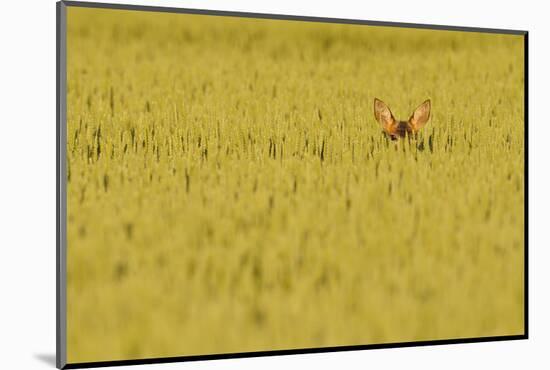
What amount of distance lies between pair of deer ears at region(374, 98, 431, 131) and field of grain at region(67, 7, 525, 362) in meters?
0.03

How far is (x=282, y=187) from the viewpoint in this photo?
4.54 meters

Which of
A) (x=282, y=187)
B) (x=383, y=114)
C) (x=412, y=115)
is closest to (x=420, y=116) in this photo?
(x=412, y=115)

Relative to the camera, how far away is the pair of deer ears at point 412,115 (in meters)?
4.74

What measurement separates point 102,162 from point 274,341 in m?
1.00

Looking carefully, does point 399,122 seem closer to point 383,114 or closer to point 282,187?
point 383,114

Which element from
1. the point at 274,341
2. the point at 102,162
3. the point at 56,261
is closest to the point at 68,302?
the point at 56,261

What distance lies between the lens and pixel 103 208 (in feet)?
14.1

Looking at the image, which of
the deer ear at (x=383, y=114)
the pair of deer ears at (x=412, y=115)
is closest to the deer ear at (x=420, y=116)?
the pair of deer ears at (x=412, y=115)

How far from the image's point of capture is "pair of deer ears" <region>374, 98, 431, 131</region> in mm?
4738

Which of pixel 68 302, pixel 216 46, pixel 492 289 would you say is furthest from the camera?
pixel 492 289

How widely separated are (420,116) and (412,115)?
0.04 meters

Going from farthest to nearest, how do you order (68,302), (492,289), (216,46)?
(492,289)
(216,46)
(68,302)

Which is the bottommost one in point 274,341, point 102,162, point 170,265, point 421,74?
point 274,341

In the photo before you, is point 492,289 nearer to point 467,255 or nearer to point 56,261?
point 467,255
